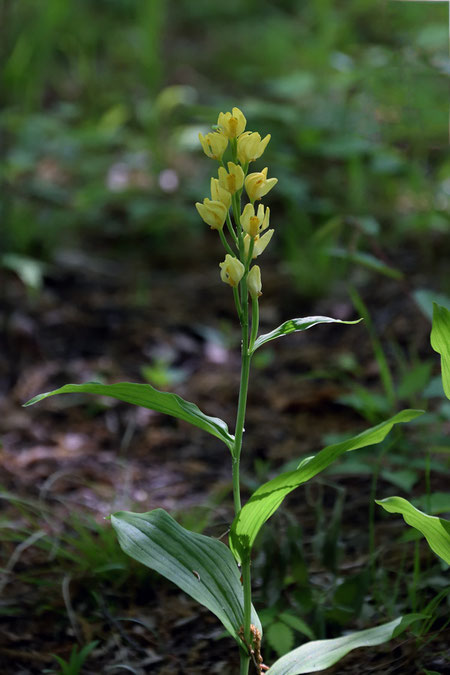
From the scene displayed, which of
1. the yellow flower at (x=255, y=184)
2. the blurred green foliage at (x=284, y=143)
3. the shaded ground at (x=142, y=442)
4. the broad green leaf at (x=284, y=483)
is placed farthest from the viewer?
the blurred green foliage at (x=284, y=143)

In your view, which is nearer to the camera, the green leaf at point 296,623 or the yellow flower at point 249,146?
the yellow flower at point 249,146

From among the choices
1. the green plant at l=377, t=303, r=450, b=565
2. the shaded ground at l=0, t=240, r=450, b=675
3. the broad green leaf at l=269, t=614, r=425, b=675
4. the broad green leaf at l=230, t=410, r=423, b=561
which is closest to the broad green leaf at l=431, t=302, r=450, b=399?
the green plant at l=377, t=303, r=450, b=565

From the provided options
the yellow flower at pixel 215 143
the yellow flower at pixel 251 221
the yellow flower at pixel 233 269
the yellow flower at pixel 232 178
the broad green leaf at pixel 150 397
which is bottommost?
the broad green leaf at pixel 150 397

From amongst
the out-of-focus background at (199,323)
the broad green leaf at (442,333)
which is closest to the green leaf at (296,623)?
the out-of-focus background at (199,323)

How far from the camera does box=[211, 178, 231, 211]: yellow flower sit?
1040 mm

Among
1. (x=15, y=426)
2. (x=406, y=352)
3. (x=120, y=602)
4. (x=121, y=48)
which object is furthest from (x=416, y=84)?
(x=121, y=48)

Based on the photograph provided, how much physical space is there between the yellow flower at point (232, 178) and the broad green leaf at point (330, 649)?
27.4 inches

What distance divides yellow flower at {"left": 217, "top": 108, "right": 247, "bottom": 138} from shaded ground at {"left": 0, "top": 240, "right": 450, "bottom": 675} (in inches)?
35.8

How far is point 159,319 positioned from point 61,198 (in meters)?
0.83

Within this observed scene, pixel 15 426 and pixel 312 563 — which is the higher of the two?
pixel 312 563

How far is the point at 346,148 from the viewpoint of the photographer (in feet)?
9.19

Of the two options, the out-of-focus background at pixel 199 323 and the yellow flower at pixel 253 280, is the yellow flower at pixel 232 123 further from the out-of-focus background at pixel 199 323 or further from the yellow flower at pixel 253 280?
the out-of-focus background at pixel 199 323

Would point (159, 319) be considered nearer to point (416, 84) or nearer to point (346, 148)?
point (346, 148)

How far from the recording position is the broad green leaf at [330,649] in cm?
97
